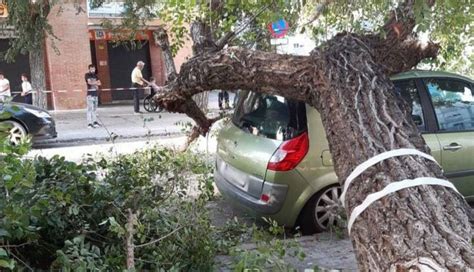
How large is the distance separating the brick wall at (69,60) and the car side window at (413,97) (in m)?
17.7

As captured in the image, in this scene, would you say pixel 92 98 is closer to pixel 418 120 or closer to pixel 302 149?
pixel 302 149

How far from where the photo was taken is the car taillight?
483 cm

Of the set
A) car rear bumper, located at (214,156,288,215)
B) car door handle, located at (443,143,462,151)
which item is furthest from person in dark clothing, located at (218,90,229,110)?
car door handle, located at (443,143,462,151)

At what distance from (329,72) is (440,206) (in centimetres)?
125

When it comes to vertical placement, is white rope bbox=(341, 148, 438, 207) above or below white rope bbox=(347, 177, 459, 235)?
above

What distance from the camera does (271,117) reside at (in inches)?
202

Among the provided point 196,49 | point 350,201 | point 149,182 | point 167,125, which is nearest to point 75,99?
point 167,125

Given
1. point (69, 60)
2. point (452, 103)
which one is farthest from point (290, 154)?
point (69, 60)

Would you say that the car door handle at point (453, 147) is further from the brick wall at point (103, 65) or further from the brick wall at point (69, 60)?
the brick wall at point (103, 65)

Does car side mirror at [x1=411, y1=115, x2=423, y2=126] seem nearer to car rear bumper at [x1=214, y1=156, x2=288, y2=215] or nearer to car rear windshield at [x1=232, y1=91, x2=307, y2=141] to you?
car rear windshield at [x1=232, y1=91, x2=307, y2=141]

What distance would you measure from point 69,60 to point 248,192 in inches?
708

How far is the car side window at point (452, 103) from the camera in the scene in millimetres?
5348

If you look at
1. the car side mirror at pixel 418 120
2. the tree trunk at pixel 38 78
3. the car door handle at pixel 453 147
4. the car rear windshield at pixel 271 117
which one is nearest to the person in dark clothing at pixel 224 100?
the car rear windshield at pixel 271 117

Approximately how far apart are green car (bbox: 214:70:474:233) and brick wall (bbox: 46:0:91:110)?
54.9 feet
